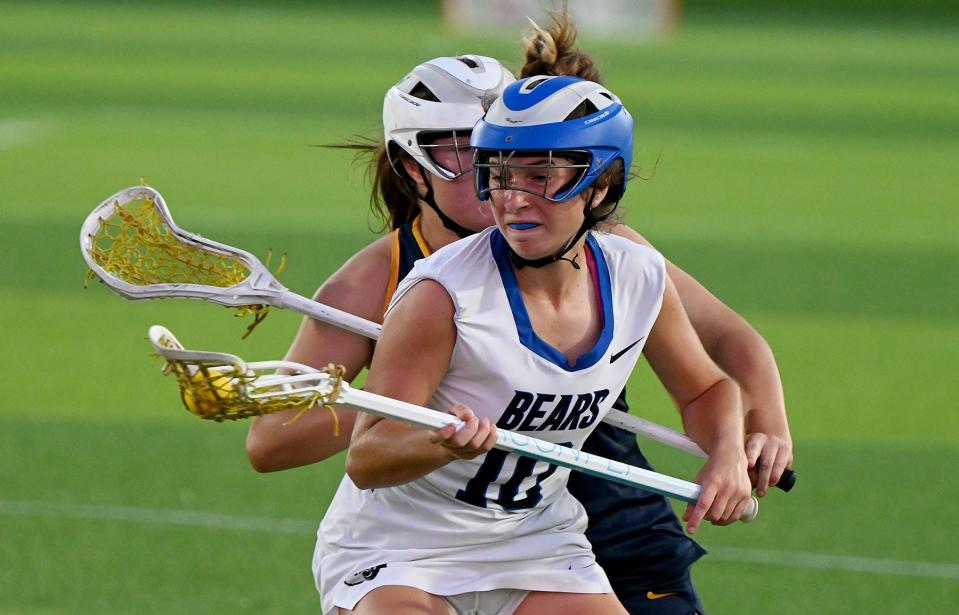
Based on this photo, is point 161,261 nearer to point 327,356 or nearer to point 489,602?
point 327,356

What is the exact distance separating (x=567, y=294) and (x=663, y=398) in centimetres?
532

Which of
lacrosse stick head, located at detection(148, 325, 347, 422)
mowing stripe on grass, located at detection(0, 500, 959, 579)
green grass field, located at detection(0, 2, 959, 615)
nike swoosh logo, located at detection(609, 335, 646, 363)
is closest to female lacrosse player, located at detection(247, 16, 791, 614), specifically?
nike swoosh logo, located at detection(609, 335, 646, 363)

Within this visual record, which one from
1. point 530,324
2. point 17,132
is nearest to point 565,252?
point 530,324

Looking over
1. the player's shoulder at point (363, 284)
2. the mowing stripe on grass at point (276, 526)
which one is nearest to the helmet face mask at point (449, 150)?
the player's shoulder at point (363, 284)

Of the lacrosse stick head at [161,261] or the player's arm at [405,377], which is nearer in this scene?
the player's arm at [405,377]

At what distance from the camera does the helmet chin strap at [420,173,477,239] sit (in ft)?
13.9

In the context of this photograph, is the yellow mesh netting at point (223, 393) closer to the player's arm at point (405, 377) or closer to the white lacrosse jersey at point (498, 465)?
the player's arm at point (405, 377)

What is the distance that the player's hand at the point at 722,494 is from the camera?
3846mm

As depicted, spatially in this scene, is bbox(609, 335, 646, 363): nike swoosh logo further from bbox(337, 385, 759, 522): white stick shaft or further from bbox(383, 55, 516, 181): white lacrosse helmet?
bbox(383, 55, 516, 181): white lacrosse helmet

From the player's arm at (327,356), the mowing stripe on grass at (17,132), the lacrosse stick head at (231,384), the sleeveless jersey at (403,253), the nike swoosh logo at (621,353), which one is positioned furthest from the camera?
the mowing stripe on grass at (17,132)

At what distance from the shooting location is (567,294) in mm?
3809

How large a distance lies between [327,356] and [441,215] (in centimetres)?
45

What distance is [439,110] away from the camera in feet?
14.0

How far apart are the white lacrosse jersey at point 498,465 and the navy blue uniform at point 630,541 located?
417 millimetres
